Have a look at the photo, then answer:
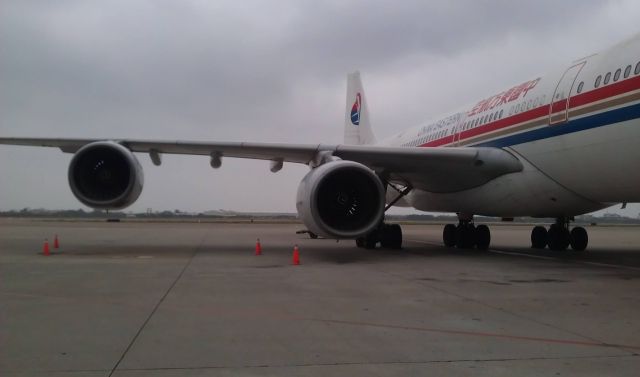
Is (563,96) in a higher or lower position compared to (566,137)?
higher

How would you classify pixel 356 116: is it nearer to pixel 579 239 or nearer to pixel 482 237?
pixel 482 237

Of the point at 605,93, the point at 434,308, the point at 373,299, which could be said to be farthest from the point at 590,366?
the point at 605,93

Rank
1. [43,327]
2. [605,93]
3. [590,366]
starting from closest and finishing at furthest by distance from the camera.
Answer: [590,366], [43,327], [605,93]

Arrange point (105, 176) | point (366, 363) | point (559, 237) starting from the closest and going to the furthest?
1. point (366, 363)
2. point (105, 176)
3. point (559, 237)

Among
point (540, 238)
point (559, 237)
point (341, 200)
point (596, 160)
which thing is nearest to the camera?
point (596, 160)

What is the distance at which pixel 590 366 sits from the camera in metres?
3.96

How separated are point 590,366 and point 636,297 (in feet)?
11.7

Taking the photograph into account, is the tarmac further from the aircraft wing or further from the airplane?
the aircraft wing

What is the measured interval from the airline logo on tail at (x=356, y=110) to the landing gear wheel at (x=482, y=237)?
7845mm

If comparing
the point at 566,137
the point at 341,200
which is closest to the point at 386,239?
the point at 341,200

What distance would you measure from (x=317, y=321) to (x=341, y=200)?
264 inches

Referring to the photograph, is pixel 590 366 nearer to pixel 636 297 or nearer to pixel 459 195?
pixel 636 297

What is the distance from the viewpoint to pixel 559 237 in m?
14.4

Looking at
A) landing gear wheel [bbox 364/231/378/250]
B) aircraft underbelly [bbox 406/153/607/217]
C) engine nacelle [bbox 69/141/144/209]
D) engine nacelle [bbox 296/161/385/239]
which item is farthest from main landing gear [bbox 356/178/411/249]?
engine nacelle [bbox 69/141/144/209]
